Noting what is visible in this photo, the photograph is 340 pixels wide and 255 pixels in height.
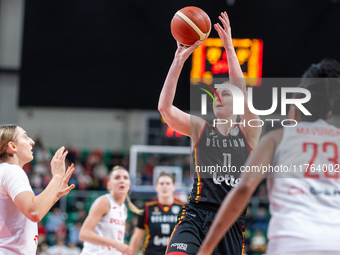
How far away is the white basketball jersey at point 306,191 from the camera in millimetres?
1895

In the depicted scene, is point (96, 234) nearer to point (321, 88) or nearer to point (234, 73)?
point (234, 73)

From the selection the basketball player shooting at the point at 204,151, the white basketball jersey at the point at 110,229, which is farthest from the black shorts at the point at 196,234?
the white basketball jersey at the point at 110,229

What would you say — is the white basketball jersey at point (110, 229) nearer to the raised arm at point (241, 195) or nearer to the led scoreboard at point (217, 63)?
the raised arm at point (241, 195)

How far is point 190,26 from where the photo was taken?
386 cm

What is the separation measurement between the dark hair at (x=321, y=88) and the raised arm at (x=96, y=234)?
2901 mm

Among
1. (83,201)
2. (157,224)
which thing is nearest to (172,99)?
(157,224)

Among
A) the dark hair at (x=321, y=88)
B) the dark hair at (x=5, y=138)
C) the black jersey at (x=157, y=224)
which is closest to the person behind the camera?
the dark hair at (x=321, y=88)

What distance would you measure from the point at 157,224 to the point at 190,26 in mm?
2973

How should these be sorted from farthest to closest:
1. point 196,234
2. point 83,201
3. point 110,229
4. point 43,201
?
point 83,201, point 110,229, point 196,234, point 43,201

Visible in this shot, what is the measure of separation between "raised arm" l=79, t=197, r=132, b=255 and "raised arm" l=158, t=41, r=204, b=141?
1.73m

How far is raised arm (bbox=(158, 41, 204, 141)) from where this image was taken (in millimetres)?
2977

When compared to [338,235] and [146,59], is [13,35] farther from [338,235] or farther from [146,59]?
[338,235]

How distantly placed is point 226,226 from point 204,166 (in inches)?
51.7

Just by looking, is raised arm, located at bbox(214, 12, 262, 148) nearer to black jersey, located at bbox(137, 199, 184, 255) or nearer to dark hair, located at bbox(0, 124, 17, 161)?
dark hair, located at bbox(0, 124, 17, 161)
